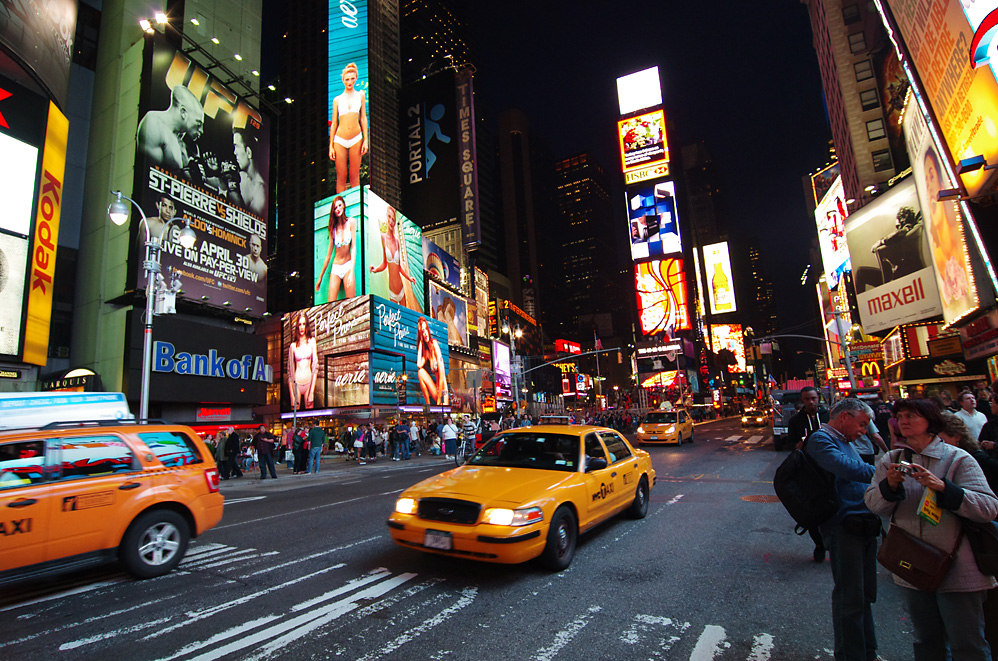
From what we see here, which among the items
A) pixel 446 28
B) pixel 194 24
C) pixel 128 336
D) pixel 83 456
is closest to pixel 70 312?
pixel 128 336

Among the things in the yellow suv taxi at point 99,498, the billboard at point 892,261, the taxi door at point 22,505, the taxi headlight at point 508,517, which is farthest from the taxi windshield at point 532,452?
the billboard at point 892,261

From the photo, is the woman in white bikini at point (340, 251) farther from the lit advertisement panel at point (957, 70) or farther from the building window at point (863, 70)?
the building window at point (863, 70)

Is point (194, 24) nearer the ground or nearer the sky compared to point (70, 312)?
nearer the sky

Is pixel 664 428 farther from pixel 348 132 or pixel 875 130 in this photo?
pixel 348 132

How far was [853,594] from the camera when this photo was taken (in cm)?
309

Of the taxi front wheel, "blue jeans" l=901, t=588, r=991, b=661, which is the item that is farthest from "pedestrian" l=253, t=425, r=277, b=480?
"blue jeans" l=901, t=588, r=991, b=661

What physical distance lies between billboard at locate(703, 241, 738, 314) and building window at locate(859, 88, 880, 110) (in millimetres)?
84490

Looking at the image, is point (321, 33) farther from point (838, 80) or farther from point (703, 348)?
point (703, 348)

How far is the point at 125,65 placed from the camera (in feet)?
105

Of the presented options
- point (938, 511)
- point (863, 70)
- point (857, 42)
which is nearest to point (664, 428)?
point (938, 511)

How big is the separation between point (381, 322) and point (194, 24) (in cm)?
2815

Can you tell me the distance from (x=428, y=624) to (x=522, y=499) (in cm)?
151

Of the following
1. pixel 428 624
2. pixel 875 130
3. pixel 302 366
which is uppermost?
pixel 875 130

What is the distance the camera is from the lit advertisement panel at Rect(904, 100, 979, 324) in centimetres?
1767
